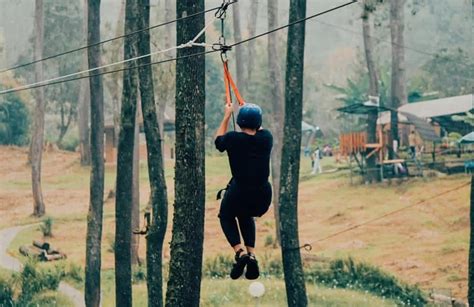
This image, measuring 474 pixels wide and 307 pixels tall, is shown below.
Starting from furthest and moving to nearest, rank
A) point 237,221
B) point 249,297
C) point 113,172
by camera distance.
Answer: point 113,172, point 249,297, point 237,221

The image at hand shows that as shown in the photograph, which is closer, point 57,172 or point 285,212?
point 285,212

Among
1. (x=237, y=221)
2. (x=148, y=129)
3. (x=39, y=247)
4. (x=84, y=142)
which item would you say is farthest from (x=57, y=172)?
(x=237, y=221)

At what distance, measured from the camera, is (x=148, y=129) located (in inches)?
717

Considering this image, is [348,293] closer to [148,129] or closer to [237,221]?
[148,129]

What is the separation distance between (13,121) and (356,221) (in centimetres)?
2660

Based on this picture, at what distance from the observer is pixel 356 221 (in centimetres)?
3297

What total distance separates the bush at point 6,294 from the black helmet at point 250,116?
1689 cm

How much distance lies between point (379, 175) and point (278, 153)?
576 cm

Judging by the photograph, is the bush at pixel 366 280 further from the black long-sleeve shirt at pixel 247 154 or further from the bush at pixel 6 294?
the black long-sleeve shirt at pixel 247 154

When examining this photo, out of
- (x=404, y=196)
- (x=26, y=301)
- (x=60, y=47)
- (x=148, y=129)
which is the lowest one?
(x=26, y=301)

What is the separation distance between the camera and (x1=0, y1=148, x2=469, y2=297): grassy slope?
2836cm

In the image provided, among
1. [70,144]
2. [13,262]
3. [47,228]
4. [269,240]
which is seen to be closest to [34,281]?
[13,262]

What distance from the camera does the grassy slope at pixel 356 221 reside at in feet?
93.0

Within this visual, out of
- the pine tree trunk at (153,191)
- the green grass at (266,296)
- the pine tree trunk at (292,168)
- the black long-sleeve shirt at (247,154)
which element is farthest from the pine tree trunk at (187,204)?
the green grass at (266,296)
